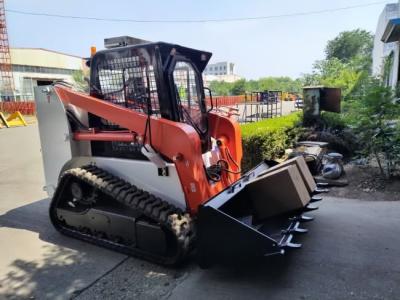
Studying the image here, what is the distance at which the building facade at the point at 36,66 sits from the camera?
41194 mm

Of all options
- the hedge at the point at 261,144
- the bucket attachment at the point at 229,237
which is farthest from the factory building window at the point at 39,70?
the bucket attachment at the point at 229,237

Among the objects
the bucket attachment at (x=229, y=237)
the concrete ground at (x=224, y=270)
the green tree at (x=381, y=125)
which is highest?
the green tree at (x=381, y=125)

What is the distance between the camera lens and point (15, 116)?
66.9 ft

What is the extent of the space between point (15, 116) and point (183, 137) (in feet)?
67.7

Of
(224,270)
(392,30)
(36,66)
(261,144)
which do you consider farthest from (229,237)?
(36,66)

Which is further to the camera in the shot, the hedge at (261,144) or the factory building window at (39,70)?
the factory building window at (39,70)

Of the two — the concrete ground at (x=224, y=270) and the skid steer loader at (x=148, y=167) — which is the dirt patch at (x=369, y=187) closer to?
the concrete ground at (x=224, y=270)

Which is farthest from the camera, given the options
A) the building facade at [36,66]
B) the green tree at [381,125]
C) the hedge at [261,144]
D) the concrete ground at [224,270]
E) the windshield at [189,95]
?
the building facade at [36,66]

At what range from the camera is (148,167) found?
12.1 feet

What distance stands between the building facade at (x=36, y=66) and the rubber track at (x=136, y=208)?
38.7m

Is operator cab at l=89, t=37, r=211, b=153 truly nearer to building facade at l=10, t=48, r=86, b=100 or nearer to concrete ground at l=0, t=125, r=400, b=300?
concrete ground at l=0, t=125, r=400, b=300

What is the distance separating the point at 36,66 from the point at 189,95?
4886 cm

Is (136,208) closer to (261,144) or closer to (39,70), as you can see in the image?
(261,144)

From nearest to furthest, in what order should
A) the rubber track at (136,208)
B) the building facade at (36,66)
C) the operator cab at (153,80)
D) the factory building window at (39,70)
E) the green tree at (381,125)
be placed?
the rubber track at (136,208) < the operator cab at (153,80) < the green tree at (381,125) < the building facade at (36,66) < the factory building window at (39,70)
